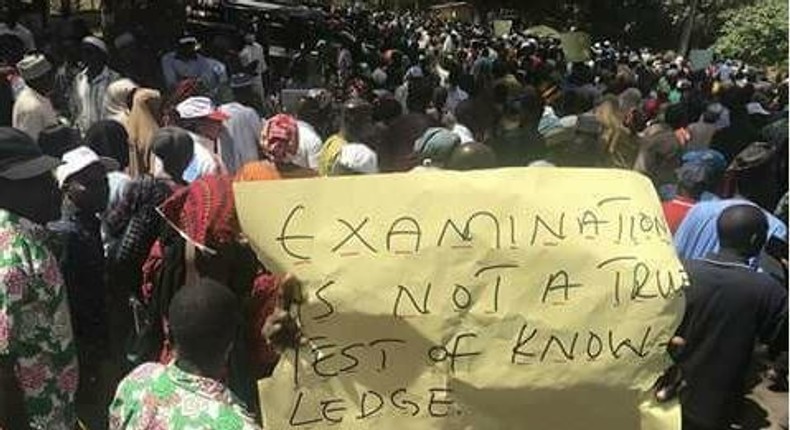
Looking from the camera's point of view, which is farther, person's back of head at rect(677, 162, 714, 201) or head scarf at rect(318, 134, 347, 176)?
head scarf at rect(318, 134, 347, 176)

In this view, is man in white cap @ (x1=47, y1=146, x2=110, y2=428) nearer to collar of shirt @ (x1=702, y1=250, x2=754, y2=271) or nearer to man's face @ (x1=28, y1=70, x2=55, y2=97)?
collar of shirt @ (x1=702, y1=250, x2=754, y2=271)

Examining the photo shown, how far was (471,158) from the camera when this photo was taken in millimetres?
4801

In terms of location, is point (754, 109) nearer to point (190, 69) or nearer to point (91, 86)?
point (190, 69)

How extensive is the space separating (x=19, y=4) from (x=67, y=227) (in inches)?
589

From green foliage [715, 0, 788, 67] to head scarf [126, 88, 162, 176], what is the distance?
79.1ft

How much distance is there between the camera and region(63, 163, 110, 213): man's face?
161 inches

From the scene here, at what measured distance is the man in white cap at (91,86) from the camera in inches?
295

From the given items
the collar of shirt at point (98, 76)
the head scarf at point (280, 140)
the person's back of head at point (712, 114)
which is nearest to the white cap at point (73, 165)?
the head scarf at point (280, 140)

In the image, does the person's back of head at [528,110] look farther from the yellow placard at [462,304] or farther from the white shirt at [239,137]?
the yellow placard at [462,304]

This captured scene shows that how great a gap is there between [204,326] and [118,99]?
15.5 ft

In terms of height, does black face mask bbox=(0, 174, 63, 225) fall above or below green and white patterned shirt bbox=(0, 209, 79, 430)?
above

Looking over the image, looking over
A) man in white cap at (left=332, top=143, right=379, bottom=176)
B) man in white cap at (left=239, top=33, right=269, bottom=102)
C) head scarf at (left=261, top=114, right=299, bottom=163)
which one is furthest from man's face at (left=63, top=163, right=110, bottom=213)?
man in white cap at (left=239, top=33, right=269, bottom=102)

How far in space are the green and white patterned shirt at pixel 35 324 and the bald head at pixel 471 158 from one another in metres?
2.17

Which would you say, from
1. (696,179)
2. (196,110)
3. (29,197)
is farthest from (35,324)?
(696,179)
